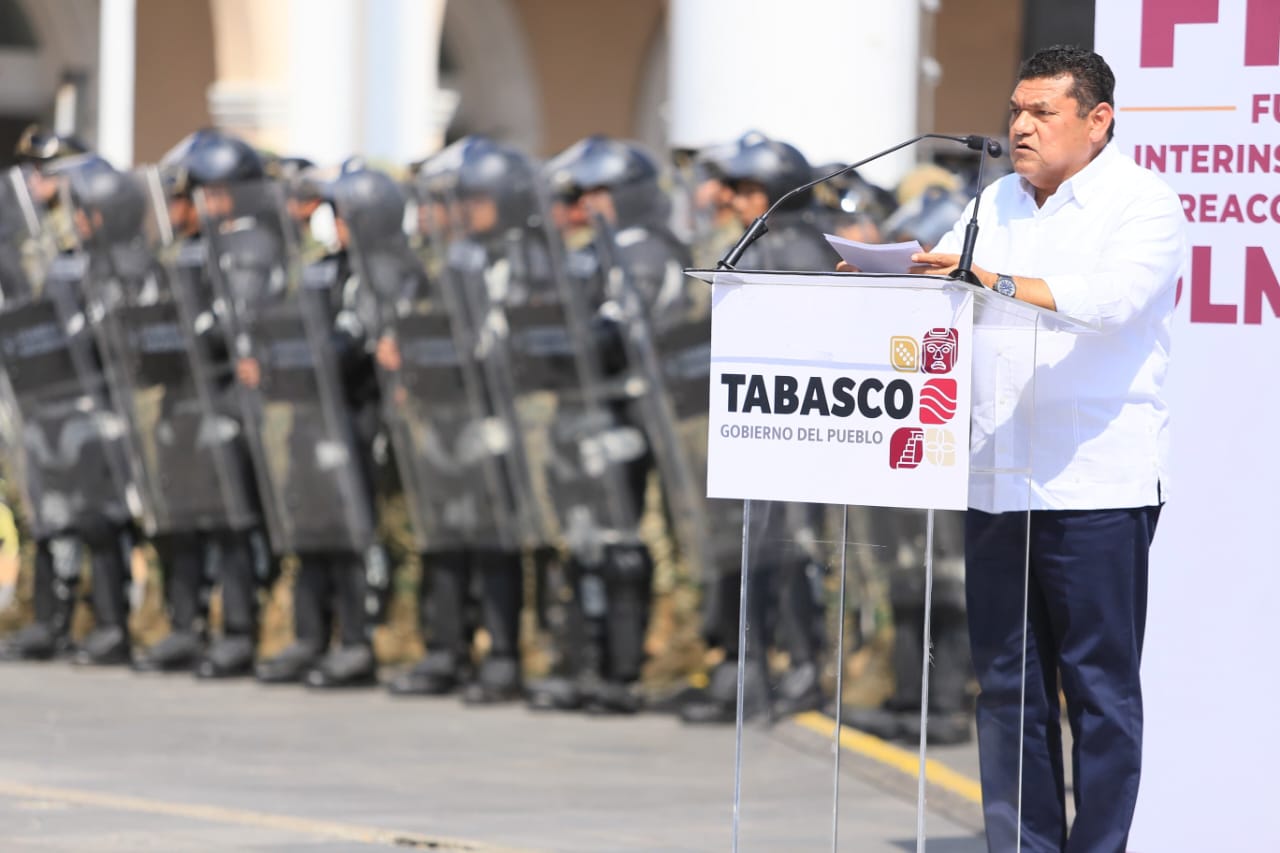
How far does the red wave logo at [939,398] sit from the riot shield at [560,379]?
443 cm

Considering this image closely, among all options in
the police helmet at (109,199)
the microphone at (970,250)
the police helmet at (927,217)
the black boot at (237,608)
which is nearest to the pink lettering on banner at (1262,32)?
the microphone at (970,250)

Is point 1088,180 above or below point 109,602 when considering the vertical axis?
above

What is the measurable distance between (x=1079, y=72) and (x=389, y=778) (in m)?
3.58

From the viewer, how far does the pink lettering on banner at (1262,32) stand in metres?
5.24

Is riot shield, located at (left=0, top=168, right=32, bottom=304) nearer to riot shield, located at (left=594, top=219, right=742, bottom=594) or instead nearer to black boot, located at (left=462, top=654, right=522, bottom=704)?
black boot, located at (left=462, top=654, right=522, bottom=704)

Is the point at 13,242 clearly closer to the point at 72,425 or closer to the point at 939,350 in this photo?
the point at 72,425

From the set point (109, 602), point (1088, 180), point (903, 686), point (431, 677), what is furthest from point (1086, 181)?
point (109, 602)

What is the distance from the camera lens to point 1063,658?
4719 millimetres

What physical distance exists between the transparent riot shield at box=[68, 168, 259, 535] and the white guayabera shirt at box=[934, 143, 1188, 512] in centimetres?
529

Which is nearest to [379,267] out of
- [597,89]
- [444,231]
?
[444,231]

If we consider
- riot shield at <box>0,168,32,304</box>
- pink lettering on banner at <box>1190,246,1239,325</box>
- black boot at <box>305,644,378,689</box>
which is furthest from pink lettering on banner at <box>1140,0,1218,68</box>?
riot shield at <box>0,168,32,304</box>

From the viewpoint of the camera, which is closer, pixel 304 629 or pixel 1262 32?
pixel 1262 32

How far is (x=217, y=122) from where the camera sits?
14.4m

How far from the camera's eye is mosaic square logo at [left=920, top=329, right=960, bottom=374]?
4.30 meters
